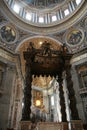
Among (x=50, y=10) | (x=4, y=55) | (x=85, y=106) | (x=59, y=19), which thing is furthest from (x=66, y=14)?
(x=85, y=106)

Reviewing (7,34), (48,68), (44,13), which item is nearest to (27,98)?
(48,68)

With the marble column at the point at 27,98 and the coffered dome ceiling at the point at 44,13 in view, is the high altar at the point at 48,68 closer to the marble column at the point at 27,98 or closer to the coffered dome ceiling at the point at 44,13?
the marble column at the point at 27,98

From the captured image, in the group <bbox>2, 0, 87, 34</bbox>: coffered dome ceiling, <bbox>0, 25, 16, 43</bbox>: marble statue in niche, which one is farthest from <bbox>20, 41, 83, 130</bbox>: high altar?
<bbox>2, 0, 87, 34</bbox>: coffered dome ceiling

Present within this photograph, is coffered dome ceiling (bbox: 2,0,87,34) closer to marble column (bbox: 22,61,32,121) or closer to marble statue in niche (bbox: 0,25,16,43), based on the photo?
marble statue in niche (bbox: 0,25,16,43)

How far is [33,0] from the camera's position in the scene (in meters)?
17.5

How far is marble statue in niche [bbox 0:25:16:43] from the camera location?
43.1 ft

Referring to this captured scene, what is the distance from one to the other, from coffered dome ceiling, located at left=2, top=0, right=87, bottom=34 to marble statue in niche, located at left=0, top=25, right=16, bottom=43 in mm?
1185

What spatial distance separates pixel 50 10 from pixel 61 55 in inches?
456

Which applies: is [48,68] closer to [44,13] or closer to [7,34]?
[7,34]

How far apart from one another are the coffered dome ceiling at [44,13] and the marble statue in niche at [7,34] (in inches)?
46.7

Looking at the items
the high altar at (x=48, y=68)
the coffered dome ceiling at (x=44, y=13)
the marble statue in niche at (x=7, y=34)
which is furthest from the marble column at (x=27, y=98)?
the coffered dome ceiling at (x=44, y=13)

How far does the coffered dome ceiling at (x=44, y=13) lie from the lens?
14.2 m

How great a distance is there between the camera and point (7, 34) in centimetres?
1349

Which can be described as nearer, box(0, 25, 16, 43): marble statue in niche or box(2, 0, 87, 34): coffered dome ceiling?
box(0, 25, 16, 43): marble statue in niche
